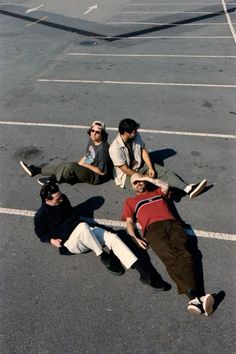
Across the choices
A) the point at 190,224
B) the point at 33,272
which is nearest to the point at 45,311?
the point at 33,272

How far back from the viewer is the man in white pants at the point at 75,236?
485 cm

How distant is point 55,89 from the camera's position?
10.8 meters

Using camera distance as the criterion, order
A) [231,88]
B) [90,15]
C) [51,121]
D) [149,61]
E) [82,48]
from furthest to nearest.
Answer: [90,15], [82,48], [149,61], [231,88], [51,121]

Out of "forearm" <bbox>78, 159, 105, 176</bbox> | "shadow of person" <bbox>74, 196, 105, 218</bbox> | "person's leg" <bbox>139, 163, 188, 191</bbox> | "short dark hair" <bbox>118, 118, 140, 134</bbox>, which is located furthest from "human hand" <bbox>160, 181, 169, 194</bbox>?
"forearm" <bbox>78, 159, 105, 176</bbox>

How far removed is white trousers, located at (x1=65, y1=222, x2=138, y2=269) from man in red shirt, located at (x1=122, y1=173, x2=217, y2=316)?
1.08 ft

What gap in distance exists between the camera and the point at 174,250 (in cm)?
484

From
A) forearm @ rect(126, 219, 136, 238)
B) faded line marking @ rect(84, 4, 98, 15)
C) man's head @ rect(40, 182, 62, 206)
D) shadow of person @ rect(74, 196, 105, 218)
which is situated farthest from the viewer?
faded line marking @ rect(84, 4, 98, 15)

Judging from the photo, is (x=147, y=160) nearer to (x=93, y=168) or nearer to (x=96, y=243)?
(x=93, y=168)

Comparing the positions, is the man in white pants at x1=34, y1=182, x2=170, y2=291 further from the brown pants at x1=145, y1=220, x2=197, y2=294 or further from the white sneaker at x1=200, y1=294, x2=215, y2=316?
the white sneaker at x1=200, y1=294, x2=215, y2=316

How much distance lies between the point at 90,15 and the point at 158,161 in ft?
48.4

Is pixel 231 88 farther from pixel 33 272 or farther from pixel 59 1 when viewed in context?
pixel 59 1

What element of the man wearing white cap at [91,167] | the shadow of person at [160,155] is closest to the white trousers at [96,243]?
the man wearing white cap at [91,167]

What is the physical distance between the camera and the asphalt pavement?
14.0 feet

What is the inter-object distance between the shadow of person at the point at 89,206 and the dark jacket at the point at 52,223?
86 centimetres
